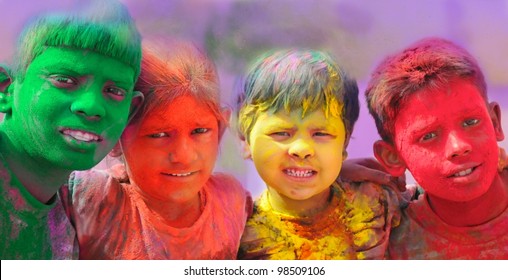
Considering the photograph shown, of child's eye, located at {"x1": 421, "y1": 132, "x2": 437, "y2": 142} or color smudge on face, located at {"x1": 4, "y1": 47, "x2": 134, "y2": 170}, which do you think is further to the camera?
child's eye, located at {"x1": 421, "y1": 132, "x2": 437, "y2": 142}

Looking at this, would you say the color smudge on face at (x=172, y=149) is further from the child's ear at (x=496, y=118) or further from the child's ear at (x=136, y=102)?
the child's ear at (x=496, y=118)

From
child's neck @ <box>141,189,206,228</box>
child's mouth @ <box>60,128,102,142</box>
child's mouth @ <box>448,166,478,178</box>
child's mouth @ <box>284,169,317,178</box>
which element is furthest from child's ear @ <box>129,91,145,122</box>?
child's mouth @ <box>448,166,478,178</box>

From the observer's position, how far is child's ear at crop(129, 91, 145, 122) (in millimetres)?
1962

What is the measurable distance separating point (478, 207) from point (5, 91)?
51.7 inches

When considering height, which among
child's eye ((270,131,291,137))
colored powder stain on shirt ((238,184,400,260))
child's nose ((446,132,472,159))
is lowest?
colored powder stain on shirt ((238,184,400,260))

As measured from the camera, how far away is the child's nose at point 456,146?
1979 mm

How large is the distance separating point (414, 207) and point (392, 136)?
0.23m

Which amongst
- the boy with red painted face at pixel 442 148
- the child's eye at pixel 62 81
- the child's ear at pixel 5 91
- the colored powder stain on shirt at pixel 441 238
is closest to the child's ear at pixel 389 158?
the boy with red painted face at pixel 442 148

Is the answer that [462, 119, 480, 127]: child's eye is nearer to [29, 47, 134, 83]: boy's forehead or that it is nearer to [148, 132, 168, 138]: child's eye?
[148, 132, 168, 138]: child's eye

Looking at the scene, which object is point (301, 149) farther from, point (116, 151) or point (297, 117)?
point (116, 151)

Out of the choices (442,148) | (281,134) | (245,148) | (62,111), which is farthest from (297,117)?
(62,111)

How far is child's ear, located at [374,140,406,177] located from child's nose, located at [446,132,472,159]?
14cm

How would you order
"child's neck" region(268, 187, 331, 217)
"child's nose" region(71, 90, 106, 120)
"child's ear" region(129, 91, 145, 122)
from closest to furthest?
1. "child's nose" region(71, 90, 106, 120)
2. "child's ear" region(129, 91, 145, 122)
3. "child's neck" region(268, 187, 331, 217)

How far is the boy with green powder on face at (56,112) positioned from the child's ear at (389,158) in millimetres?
703
